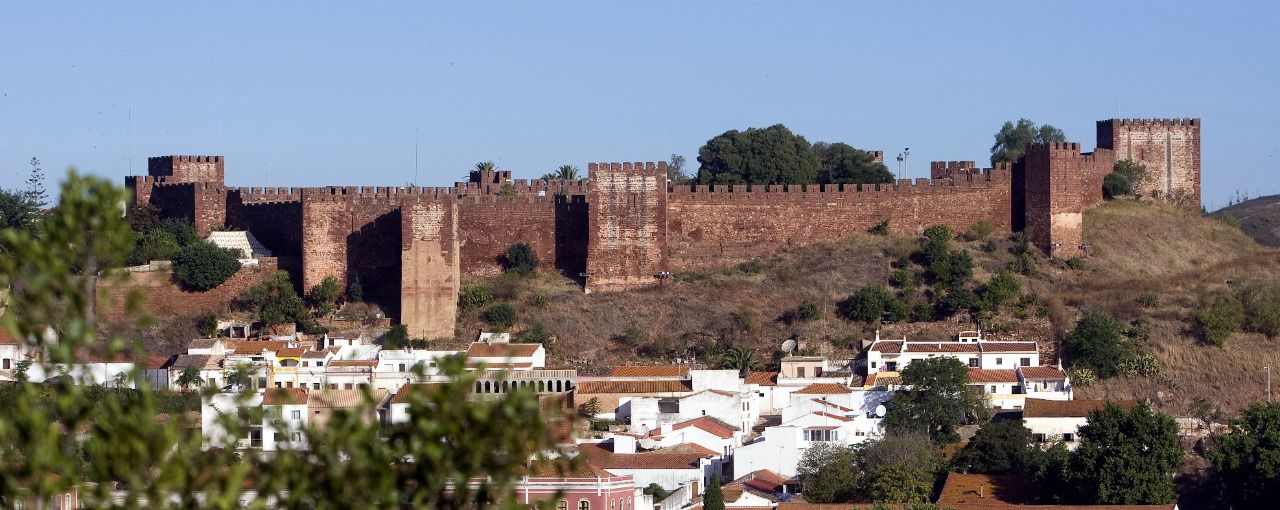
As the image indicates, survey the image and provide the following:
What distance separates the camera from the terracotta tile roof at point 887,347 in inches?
1473

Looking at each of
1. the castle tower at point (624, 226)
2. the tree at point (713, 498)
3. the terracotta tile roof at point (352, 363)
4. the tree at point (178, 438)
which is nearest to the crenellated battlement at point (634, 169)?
the castle tower at point (624, 226)

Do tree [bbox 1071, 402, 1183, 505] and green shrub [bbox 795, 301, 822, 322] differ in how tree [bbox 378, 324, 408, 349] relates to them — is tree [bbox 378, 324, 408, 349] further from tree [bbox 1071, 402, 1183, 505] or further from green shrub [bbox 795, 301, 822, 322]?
tree [bbox 1071, 402, 1183, 505]

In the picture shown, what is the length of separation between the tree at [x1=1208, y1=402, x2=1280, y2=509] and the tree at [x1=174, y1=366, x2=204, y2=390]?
1549 cm

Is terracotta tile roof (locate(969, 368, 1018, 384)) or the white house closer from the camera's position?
the white house

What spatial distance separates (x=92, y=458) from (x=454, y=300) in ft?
102

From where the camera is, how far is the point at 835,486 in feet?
104

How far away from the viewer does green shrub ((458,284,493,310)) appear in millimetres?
39281

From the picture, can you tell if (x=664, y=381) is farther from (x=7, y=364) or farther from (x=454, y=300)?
(x=7, y=364)

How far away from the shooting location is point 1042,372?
36.2 m

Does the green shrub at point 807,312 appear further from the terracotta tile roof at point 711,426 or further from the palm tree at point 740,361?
the terracotta tile roof at point 711,426

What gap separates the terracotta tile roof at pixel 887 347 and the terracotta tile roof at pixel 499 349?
5480 mm

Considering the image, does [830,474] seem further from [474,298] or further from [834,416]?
[474,298]

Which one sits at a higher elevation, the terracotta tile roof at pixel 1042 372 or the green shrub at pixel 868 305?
the green shrub at pixel 868 305

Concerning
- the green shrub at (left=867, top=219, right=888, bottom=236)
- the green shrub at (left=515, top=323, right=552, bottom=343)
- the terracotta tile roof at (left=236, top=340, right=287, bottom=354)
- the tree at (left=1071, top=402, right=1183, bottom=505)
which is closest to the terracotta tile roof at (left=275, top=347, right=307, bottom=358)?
the terracotta tile roof at (left=236, top=340, right=287, bottom=354)
